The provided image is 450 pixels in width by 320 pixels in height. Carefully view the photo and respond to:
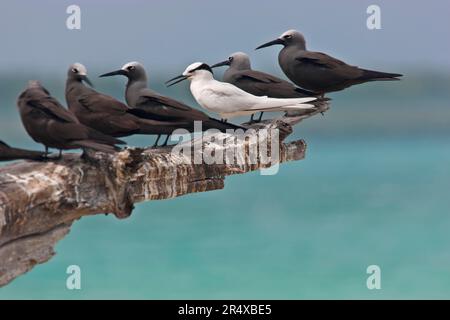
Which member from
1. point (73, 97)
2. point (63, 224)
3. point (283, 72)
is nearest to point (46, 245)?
point (63, 224)

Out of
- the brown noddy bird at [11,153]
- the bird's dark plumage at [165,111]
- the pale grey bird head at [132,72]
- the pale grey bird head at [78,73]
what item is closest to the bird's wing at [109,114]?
the bird's dark plumage at [165,111]

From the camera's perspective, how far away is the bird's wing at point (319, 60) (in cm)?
842

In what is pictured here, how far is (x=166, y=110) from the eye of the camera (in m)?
7.61

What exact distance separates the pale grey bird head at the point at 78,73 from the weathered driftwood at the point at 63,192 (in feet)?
2.55

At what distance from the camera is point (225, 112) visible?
7.94m

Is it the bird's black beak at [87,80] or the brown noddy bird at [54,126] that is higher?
the bird's black beak at [87,80]

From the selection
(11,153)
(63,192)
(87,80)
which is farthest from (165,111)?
(11,153)

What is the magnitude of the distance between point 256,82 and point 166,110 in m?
1.14

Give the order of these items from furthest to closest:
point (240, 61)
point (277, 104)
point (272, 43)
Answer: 1. point (272, 43)
2. point (240, 61)
3. point (277, 104)

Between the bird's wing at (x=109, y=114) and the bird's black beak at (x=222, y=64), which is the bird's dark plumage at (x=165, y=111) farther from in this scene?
the bird's black beak at (x=222, y=64)

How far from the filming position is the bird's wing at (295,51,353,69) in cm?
842

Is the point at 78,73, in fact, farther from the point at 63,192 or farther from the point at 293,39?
the point at 293,39

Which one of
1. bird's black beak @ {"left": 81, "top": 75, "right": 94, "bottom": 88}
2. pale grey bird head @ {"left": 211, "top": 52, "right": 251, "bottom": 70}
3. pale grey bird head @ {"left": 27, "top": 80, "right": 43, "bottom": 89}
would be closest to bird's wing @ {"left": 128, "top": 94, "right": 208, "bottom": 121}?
bird's black beak @ {"left": 81, "top": 75, "right": 94, "bottom": 88}

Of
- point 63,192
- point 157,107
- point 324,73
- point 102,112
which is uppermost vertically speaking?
point 324,73
